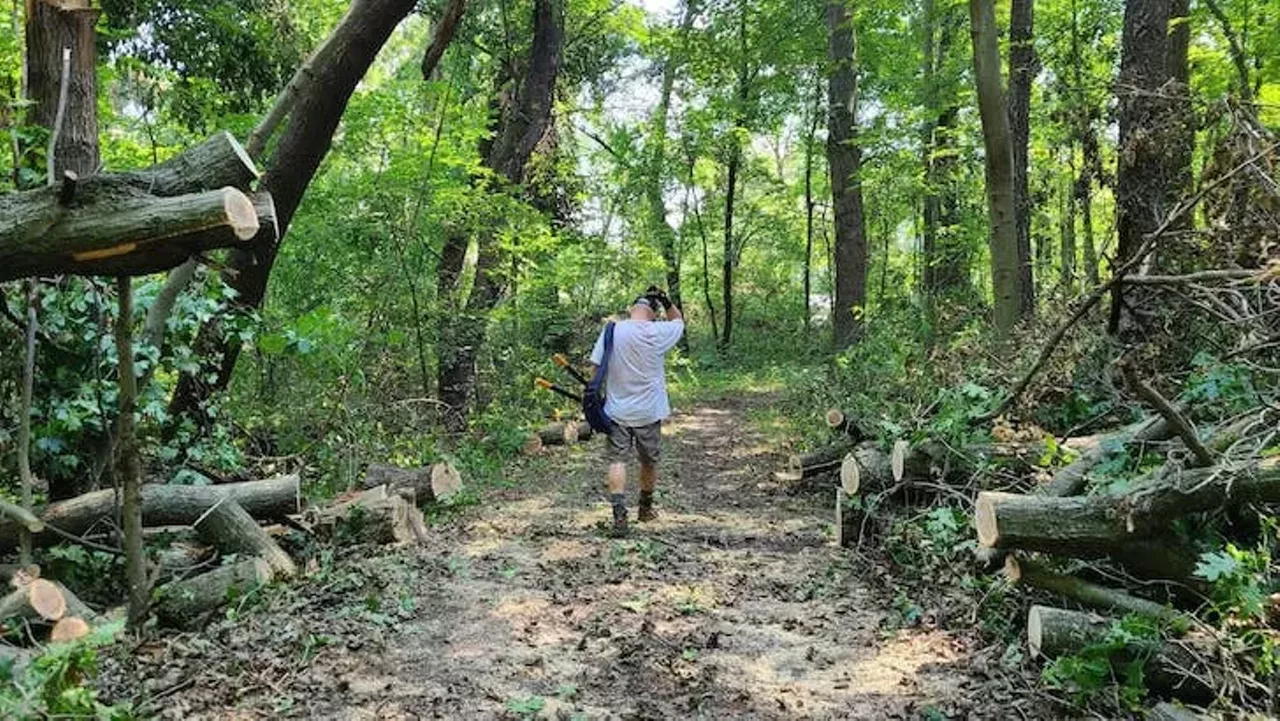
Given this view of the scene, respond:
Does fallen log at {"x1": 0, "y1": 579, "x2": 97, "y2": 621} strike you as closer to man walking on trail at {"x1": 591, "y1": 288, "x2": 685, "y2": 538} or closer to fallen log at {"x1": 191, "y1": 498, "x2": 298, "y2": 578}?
fallen log at {"x1": 191, "y1": 498, "x2": 298, "y2": 578}

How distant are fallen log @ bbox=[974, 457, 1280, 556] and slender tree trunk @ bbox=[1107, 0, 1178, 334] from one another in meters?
2.41

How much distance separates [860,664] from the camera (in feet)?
15.9

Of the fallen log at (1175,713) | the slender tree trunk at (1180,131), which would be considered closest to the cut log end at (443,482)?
the fallen log at (1175,713)

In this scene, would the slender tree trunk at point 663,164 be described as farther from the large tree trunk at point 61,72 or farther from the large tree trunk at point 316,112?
the large tree trunk at point 61,72

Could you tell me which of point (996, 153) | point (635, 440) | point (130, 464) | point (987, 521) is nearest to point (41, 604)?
point (130, 464)

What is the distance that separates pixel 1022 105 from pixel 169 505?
11.9 meters

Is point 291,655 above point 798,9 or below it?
below

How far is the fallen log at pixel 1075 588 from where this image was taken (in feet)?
14.6

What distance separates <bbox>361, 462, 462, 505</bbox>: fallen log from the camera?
8.09 m

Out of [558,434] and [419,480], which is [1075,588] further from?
[558,434]

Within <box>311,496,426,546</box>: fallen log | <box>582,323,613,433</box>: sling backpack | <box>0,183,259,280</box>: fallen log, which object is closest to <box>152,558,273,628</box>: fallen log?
<box>311,496,426,546</box>: fallen log

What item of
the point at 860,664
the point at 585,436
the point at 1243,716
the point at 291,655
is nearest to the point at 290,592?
the point at 291,655

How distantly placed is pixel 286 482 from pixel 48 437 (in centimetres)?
158

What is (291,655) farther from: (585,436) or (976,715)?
(585,436)
